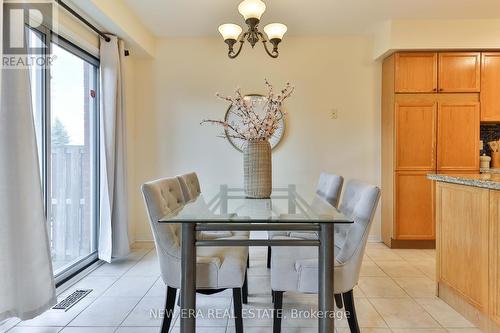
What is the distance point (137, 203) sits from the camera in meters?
3.84

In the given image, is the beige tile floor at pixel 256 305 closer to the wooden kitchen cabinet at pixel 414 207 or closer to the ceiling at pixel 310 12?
the wooden kitchen cabinet at pixel 414 207

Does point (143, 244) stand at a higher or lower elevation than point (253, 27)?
lower

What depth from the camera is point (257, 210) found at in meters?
1.74

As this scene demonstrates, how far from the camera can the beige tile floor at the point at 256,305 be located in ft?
6.34

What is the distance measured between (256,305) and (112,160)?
190cm

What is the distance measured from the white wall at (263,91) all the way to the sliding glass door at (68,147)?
27.4 inches

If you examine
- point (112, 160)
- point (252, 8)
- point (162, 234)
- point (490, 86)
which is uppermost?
point (252, 8)

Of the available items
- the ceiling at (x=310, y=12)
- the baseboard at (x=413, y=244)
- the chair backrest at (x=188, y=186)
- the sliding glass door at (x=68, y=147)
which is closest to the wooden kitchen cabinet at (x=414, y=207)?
the baseboard at (x=413, y=244)

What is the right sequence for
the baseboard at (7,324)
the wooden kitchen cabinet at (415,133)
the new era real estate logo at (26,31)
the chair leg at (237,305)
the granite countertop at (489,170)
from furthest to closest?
the wooden kitchen cabinet at (415,133) < the granite countertop at (489,170) < the baseboard at (7,324) < the new era real estate logo at (26,31) < the chair leg at (237,305)

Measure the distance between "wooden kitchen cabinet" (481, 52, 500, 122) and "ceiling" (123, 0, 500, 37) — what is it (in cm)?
44

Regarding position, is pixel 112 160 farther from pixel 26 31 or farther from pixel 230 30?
pixel 230 30

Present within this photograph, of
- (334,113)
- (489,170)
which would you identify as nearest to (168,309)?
(334,113)

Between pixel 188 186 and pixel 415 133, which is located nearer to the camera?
pixel 188 186

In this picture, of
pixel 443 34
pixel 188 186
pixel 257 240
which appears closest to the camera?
pixel 257 240
